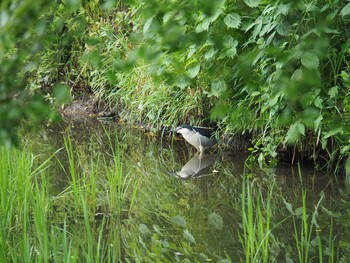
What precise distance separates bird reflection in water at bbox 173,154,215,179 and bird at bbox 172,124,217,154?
0.12 metres

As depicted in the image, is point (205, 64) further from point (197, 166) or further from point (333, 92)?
point (197, 166)

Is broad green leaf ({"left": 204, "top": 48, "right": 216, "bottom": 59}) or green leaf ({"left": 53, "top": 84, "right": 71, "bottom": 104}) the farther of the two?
broad green leaf ({"left": 204, "top": 48, "right": 216, "bottom": 59})

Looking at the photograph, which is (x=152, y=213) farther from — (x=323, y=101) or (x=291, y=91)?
(x=291, y=91)

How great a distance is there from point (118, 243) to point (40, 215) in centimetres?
115

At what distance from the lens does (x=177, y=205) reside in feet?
17.0

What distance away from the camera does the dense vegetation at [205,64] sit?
54.7 inches

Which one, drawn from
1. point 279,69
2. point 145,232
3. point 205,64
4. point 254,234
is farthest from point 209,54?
point 254,234

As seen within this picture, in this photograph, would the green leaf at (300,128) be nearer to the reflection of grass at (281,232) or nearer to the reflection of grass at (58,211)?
the reflection of grass at (281,232)

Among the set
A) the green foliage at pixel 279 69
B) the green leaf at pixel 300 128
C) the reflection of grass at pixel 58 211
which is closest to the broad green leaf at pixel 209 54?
the green foliage at pixel 279 69

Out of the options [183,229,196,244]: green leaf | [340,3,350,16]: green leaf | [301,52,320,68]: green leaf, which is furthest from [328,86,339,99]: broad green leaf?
[301,52,320,68]: green leaf

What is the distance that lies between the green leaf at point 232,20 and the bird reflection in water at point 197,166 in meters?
1.44

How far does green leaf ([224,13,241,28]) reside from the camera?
517cm

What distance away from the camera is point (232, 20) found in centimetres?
522

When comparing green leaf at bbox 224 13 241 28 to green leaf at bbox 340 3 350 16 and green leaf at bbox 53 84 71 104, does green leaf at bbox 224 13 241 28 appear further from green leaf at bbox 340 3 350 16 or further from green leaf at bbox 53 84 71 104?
green leaf at bbox 53 84 71 104
